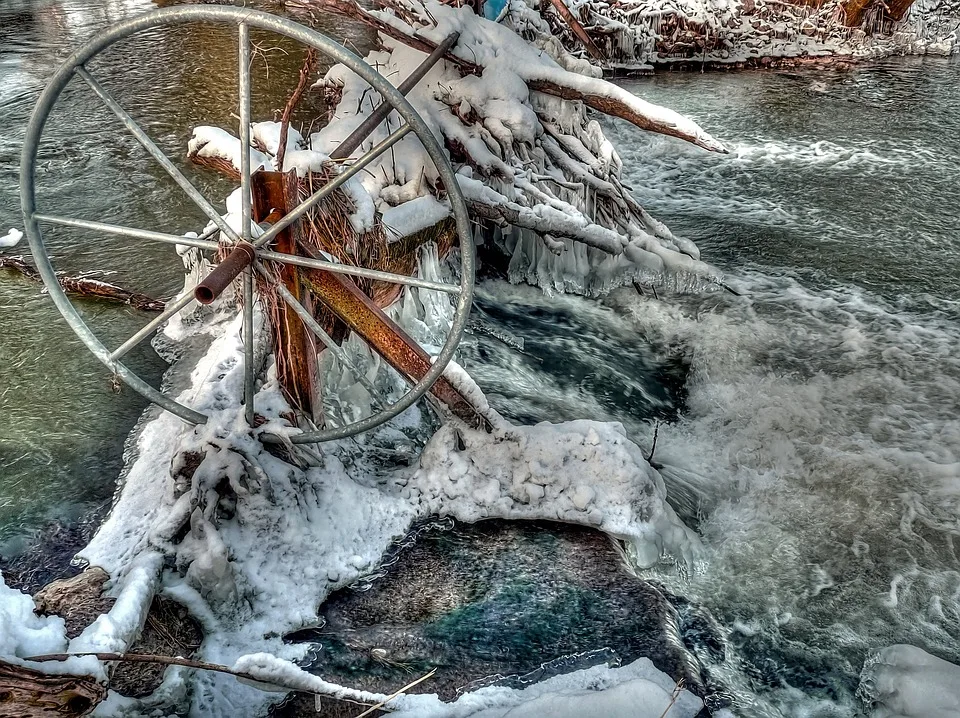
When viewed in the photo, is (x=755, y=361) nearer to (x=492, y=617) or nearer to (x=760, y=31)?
(x=492, y=617)

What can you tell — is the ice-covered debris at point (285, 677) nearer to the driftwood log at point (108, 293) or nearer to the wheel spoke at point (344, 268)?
the wheel spoke at point (344, 268)

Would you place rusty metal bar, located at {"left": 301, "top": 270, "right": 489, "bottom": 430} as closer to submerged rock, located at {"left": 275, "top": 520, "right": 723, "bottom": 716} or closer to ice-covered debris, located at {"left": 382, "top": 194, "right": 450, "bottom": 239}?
submerged rock, located at {"left": 275, "top": 520, "right": 723, "bottom": 716}

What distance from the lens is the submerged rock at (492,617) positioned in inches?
108

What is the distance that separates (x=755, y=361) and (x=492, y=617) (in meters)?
2.63

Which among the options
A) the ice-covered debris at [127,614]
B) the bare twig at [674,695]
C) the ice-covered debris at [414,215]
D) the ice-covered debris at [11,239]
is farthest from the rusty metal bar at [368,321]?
the ice-covered debris at [11,239]

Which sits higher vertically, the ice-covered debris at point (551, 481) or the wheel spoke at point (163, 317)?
the wheel spoke at point (163, 317)

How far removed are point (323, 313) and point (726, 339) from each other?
2789 millimetres

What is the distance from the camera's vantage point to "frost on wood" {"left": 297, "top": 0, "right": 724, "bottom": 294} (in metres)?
4.31

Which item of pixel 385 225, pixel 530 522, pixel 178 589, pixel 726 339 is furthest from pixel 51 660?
pixel 726 339

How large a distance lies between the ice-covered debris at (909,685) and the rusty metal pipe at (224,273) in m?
2.65

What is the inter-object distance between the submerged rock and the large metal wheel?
2.42 feet

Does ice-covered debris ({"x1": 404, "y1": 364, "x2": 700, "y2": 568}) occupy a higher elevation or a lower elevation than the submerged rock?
higher

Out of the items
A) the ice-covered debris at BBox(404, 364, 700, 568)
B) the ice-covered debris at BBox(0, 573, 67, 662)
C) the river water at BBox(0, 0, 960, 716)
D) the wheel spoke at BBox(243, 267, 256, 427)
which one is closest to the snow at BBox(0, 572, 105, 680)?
the ice-covered debris at BBox(0, 573, 67, 662)

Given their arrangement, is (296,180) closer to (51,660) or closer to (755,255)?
(51,660)
